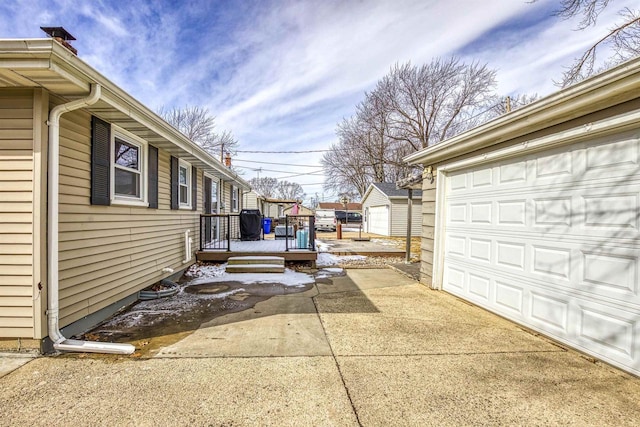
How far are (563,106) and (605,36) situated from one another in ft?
15.0

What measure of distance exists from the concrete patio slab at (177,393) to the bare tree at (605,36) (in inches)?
301

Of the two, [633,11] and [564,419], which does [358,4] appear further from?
[564,419]

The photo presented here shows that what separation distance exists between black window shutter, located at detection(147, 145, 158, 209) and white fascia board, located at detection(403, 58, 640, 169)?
522 centimetres

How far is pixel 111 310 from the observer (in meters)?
3.90

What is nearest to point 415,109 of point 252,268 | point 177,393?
point 252,268

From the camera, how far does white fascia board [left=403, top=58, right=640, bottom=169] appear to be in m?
2.40

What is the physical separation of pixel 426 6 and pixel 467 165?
5781mm

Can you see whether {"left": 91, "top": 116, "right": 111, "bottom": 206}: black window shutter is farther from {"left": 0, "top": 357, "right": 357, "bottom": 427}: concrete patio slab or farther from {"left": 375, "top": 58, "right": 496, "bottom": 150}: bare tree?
{"left": 375, "top": 58, "right": 496, "bottom": 150}: bare tree

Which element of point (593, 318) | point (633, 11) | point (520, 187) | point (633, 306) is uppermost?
point (633, 11)

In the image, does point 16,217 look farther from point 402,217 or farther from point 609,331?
point 402,217

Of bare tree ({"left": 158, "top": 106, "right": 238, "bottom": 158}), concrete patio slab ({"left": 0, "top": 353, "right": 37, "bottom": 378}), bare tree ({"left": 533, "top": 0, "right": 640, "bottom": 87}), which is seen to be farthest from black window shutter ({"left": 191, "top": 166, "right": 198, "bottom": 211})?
bare tree ({"left": 158, "top": 106, "right": 238, "bottom": 158})

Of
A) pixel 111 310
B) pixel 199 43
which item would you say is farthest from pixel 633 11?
pixel 199 43

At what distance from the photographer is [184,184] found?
6875 millimetres

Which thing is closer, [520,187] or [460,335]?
[460,335]
